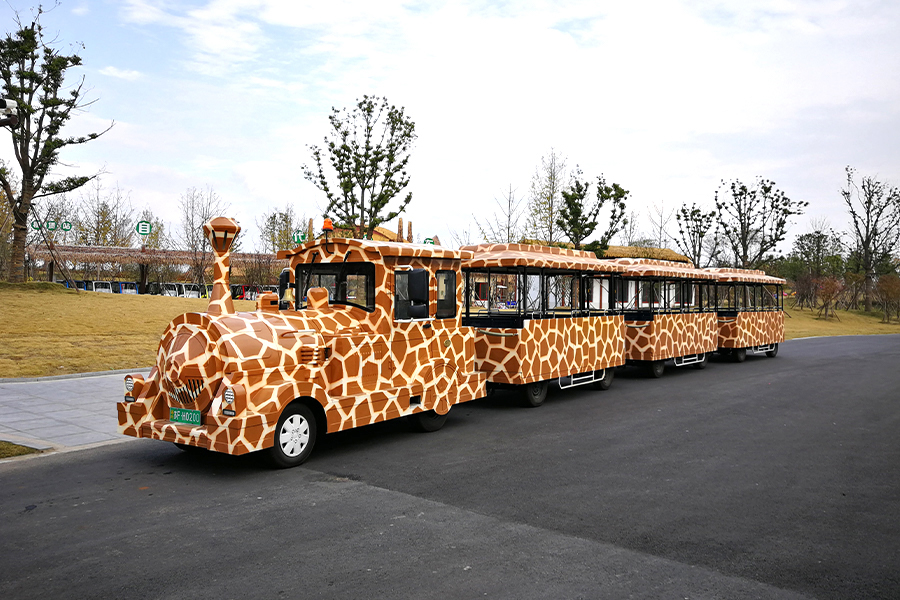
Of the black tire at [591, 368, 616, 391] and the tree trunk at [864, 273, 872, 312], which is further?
the tree trunk at [864, 273, 872, 312]

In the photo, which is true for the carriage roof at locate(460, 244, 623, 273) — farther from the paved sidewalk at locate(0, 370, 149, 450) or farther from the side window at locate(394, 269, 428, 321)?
the paved sidewalk at locate(0, 370, 149, 450)

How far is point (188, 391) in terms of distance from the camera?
23.2 feet

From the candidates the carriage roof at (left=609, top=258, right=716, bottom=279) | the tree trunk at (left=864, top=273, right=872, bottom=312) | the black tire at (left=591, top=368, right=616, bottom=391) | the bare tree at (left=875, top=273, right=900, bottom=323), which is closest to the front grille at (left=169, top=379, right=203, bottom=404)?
the black tire at (left=591, top=368, right=616, bottom=391)

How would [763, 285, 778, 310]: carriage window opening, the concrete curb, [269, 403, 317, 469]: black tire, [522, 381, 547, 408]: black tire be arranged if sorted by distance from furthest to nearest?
1. [763, 285, 778, 310]: carriage window opening
2. the concrete curb
3. [522, 381, 547, 408]: black tire
4. [269, 403, 317, 469]: black tire

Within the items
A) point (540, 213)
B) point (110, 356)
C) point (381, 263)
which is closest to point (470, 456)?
point (381, 263)

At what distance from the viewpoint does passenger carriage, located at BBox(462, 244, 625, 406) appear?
11.3m

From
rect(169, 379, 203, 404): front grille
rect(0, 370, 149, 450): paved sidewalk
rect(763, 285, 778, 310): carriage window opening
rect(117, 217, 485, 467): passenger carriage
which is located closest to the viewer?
rect(117, 217, 485, 467): passenger carriage

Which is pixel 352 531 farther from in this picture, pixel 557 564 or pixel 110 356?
pixel 110 356

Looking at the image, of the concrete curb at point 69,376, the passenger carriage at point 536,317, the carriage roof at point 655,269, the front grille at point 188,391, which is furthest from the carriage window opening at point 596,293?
the concrete curb at point 69,376

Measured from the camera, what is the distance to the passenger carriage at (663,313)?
1609 cm

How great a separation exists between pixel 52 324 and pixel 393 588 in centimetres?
1837

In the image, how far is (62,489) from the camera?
646 centimetres

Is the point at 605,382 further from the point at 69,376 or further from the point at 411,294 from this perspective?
the point at 69,376

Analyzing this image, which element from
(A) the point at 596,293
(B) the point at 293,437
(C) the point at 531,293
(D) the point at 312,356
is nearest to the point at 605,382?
(A) the point at 596,293
